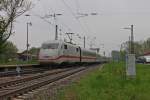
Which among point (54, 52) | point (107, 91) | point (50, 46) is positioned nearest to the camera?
point (107, 91)

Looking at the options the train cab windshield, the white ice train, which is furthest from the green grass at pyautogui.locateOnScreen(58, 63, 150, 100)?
the train cab windshield

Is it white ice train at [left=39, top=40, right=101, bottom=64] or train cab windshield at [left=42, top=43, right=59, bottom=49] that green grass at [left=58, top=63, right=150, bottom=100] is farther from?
train cab windshield at [left=42, top=43, right=59, bottom=49]

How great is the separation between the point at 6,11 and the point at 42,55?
7958mm

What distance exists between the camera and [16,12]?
4584 cm

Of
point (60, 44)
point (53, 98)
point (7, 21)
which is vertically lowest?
point (53, 98)

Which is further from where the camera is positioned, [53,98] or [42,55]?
[42,55]

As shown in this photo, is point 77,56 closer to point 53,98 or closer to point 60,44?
point 60,44

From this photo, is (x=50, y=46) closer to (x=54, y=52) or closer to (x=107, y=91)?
(x=54, y=52)

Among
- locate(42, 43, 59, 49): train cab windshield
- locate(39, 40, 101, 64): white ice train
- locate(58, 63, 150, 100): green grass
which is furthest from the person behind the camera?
locate(42, 43, 59, 49): train cab windshield

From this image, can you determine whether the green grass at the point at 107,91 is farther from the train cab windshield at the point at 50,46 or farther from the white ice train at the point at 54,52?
the train cab windshield at the point at 50,46

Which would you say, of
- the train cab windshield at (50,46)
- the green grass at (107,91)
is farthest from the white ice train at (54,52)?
the green grass at (107,91)

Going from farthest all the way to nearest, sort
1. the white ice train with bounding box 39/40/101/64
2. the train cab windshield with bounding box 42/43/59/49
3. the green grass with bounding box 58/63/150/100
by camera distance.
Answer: the train cab windshield with bounding box 42/43/59/49, the white ice train with bounding box 39/40/101/64, the green grass with bounding box 58/63/150/100

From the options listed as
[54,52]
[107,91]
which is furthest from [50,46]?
[107,91]

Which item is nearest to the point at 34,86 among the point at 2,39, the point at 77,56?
the point at 2,39
